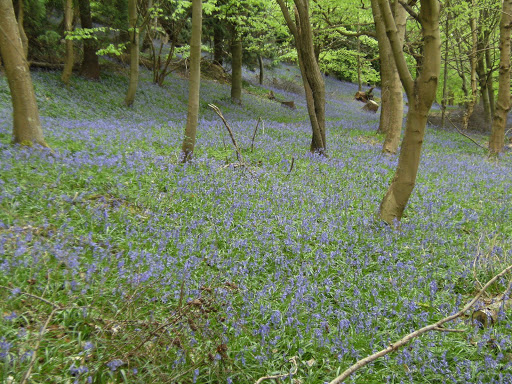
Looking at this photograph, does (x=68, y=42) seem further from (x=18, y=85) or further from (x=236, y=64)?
(x=236, y=64)

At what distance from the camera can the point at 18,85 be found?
6664 mm

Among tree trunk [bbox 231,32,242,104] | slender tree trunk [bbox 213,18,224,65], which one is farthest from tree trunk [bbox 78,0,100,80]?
slender tree trunk [bbox 213,18,224,65]

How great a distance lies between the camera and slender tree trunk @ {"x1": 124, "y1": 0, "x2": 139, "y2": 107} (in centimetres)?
1423

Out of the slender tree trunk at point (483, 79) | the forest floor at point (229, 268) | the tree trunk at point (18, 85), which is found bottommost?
the forest floor at point (229, 268)

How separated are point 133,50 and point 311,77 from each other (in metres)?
8.36

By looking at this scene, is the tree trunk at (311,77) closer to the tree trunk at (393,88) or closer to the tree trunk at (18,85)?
the tree trunk at (393,88)

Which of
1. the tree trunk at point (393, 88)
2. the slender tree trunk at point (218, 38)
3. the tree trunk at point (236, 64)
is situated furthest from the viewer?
the slender tree trunk at point (218, 38)

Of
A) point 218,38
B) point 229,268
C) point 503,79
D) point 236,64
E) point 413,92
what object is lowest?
point 229,268

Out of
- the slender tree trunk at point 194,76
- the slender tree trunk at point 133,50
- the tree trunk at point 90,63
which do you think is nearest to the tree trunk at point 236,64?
the slender tree trunk at point 133,50

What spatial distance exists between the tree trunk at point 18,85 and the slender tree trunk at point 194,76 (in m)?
2.80

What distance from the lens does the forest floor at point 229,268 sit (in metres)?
3.03

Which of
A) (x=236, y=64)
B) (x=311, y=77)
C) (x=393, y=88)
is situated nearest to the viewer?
(x=311, y=77)

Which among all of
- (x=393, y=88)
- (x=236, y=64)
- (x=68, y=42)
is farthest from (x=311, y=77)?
(x=236, y=64)

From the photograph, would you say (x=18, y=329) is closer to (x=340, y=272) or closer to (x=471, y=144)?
(x=340, y=272)
